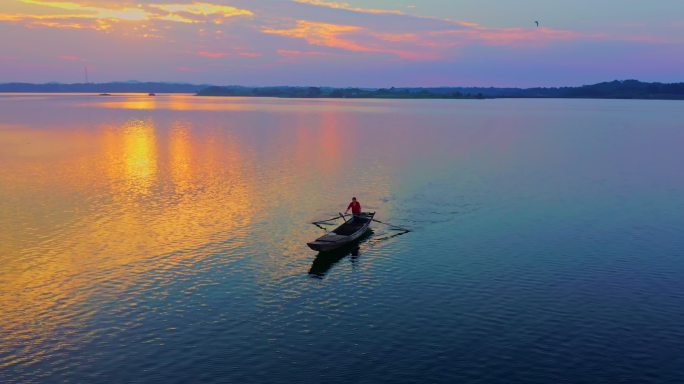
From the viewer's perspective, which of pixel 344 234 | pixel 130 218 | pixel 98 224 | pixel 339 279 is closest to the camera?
pixel 339 279

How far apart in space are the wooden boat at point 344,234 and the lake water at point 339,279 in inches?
51.3

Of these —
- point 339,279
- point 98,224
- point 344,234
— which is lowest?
point 339,279

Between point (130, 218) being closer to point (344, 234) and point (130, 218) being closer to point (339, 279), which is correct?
point (344, 234)

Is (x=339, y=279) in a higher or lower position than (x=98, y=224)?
lower

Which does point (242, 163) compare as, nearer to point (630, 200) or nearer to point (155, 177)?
point (155, 177)

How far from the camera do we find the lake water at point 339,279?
1347 inches

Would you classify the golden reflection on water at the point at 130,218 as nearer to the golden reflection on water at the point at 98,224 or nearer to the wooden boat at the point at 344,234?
the golden reflection on water at the point at 98,224

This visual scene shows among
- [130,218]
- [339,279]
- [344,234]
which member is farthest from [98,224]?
[339,279]

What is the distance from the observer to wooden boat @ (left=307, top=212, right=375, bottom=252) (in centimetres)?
5403

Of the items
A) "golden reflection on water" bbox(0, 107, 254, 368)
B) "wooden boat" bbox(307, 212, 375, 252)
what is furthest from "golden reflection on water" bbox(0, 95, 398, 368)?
"wooden boat" bbox(307, 212, 375, 252)

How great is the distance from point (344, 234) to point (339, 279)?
11.1 meters

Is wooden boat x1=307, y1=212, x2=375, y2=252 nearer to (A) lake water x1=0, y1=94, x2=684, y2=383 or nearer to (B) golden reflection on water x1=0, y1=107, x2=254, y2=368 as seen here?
(A) lake water x1=0, y1=94, x2=684, y2=383

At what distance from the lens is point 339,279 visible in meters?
48.9

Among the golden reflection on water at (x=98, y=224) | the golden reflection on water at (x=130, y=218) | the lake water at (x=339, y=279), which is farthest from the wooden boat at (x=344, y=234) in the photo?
the golden reflection on water at (x=98, y=224)
